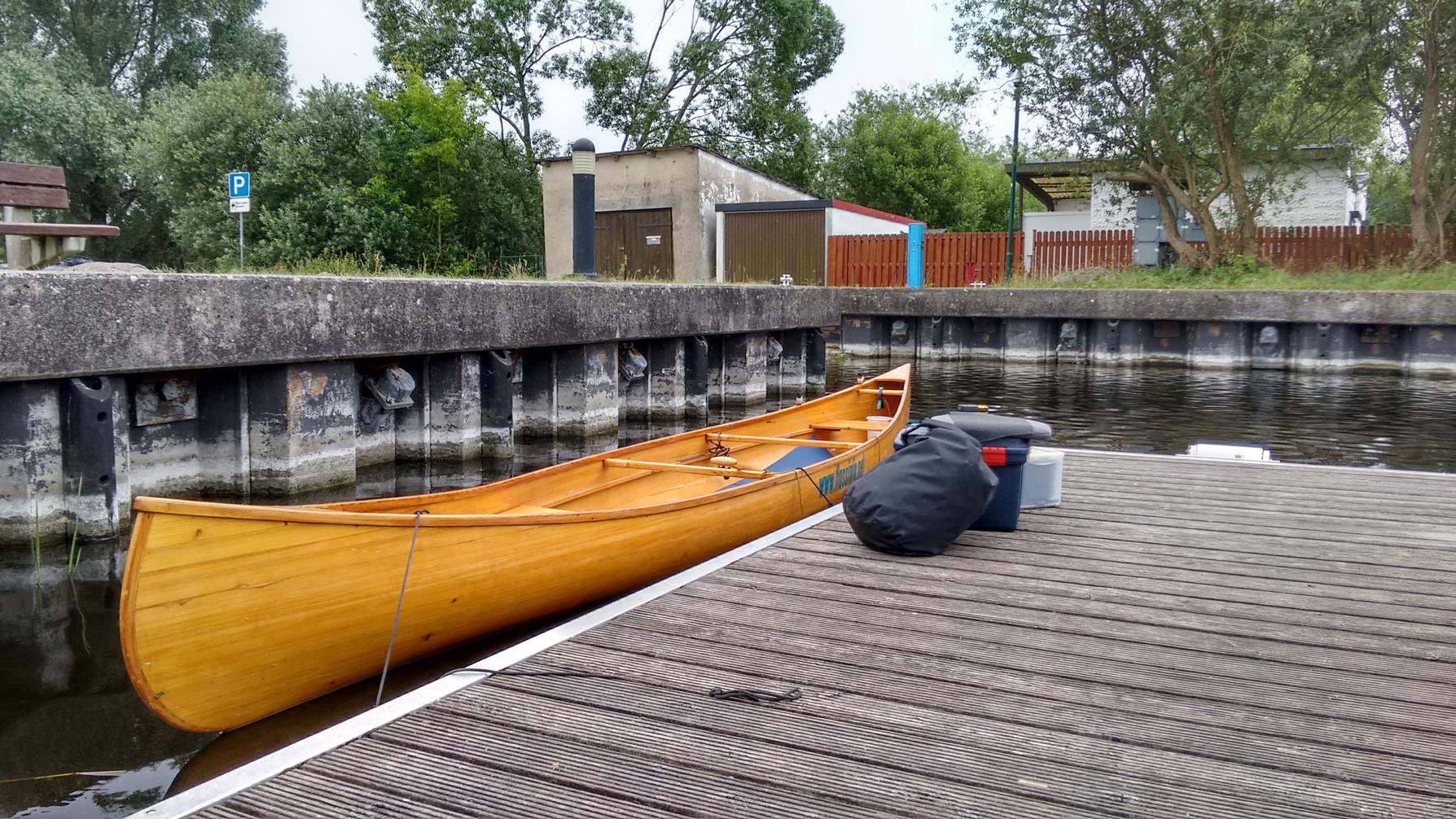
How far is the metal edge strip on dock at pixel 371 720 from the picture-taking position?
2570mm

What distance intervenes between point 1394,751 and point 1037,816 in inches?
43.1

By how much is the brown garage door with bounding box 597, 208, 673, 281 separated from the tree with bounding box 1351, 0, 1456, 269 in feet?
50.3

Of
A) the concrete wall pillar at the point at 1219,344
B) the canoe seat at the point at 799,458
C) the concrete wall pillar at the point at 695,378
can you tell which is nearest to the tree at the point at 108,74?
the concrete wall pillar at the point at 695,378

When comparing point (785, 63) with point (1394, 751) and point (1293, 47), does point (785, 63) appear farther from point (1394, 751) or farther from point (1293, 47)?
point (1394, 751)

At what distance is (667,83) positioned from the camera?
38062 mm

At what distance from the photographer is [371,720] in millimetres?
3053

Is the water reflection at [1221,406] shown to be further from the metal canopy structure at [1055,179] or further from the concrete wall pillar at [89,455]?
the concrete wall pillar at [89,455]

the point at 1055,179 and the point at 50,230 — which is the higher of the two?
the point at 1055,179

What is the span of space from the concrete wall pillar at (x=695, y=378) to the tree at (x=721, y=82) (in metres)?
25.3

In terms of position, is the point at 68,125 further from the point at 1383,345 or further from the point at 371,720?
the point at 371,720

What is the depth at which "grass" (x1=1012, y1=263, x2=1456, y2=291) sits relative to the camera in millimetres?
20781

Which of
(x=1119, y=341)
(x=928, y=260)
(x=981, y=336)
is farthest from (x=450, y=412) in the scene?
(x=928, y=260)

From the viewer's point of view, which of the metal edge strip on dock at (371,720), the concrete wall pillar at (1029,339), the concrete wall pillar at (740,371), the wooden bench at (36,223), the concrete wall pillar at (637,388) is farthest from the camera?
the concrete wall pillar at (1029,339)

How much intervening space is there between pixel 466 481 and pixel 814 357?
32.8ft
